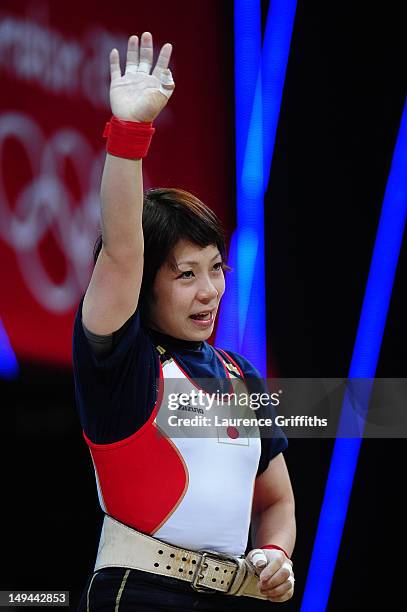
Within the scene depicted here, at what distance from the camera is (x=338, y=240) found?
289 cm

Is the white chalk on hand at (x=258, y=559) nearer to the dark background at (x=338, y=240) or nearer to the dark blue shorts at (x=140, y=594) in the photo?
the dark blue shorts at (x=140, y=594)

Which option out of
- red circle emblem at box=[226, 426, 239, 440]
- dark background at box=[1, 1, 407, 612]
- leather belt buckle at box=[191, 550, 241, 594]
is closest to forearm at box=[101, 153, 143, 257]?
red circle emblem at box=[226, 426, 239, 440]

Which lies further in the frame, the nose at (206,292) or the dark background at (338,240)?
the dark background at (338,240)

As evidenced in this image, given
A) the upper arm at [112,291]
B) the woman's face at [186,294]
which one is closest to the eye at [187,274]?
the woman's face at [186,294]

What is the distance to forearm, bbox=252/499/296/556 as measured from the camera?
1.78 metres

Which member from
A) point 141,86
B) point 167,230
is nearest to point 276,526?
point 167,230

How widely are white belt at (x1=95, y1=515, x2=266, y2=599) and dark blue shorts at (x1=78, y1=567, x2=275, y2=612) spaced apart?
12 mm

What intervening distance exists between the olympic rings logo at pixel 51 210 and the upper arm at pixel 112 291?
772mm

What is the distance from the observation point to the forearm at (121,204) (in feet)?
4.80

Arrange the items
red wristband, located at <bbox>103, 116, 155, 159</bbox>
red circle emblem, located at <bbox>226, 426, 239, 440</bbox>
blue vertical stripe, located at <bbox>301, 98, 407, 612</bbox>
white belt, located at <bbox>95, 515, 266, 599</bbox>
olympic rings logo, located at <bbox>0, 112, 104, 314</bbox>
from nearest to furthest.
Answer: red wristband, located at <bbox>103, 116, 155, 159</bbox>, white belt, located at <bbox>95, 515, 266, 599</bbox>, red circle emblem, located at <bbox>226, 426, 239, 440</bbox>, olympic rings logo, located at <bbox>0, 112, 104, 314</bbox>, blue vertical stripe, located at <bbox>301, 98, 407, 612</bbox>

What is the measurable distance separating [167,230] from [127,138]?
27cm

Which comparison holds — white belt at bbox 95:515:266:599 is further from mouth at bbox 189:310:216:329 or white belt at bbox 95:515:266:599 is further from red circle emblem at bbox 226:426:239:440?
mouth at bbox 189:310:216:329

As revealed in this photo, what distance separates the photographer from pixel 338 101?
2.88m

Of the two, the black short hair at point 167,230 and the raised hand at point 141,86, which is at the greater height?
the raised hand at point 141,86
